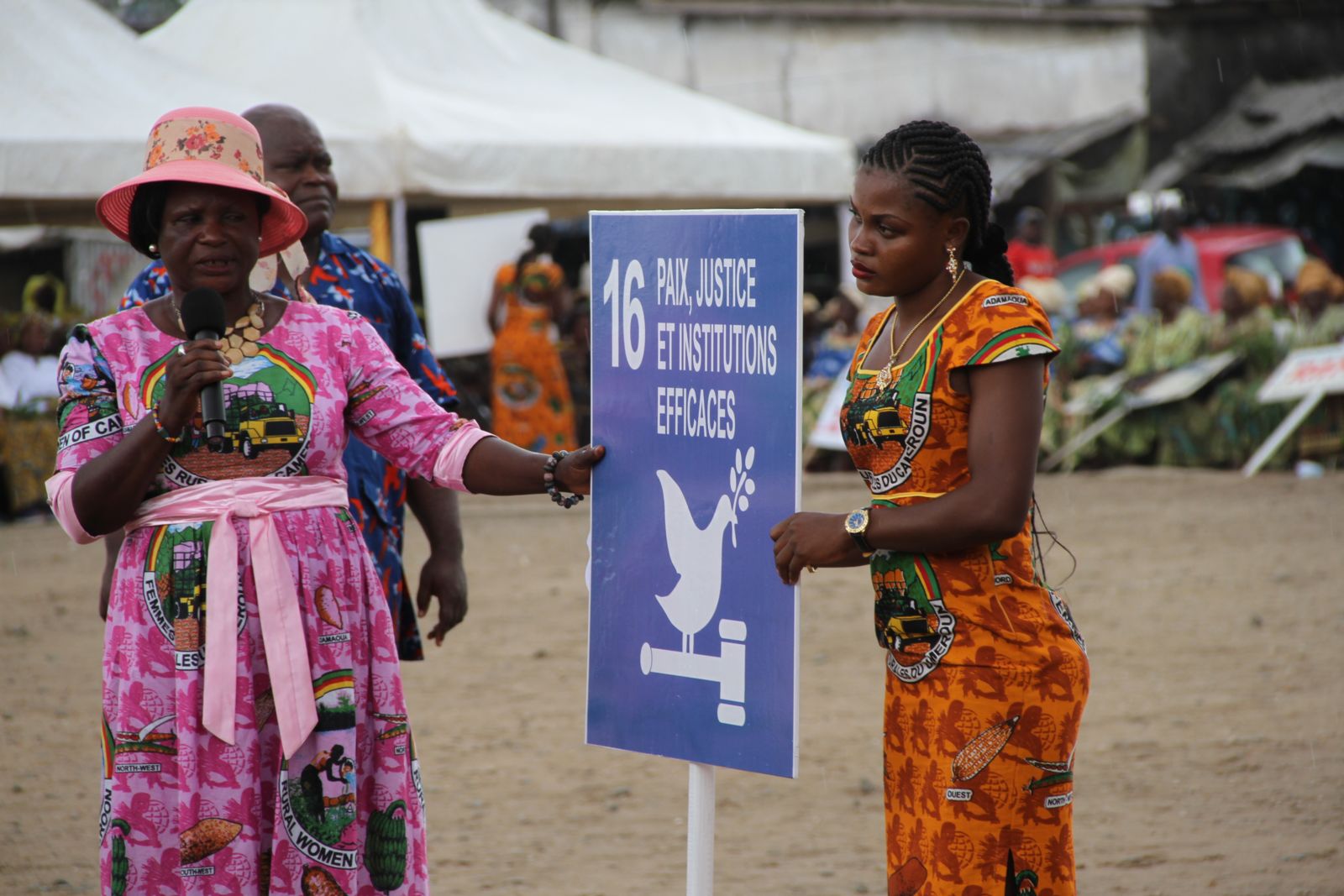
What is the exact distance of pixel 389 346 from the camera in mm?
3855

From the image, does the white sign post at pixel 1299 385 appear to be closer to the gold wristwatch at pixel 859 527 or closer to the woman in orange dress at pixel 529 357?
the woman in orange dress at pixel 529 357

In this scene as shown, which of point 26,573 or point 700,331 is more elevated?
point 700,331

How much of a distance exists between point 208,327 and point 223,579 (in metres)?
0.44

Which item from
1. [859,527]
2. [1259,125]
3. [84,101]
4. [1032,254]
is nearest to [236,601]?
[859,527]

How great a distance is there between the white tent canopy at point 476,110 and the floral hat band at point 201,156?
9.23m

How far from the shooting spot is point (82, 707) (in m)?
6.92

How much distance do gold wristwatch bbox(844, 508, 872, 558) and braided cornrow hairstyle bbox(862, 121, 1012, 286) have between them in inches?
20.5

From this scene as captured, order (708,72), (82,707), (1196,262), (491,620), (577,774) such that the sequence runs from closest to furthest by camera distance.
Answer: (577,774) < (82,707) < (491,620) < (1196,262) < (708,72)

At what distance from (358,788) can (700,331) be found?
41.4 inches

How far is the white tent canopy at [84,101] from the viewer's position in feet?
35.8

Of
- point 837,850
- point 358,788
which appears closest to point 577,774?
point 837,850

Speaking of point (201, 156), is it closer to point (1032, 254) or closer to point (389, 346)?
point (389, 346)

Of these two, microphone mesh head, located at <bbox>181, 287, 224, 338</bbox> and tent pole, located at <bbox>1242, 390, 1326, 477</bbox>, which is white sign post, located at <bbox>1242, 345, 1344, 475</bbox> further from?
microphone mesh head, located at <bbox>181, 287, 224, 338</bbox>

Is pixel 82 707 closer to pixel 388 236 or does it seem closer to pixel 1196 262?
pixel 388 236
